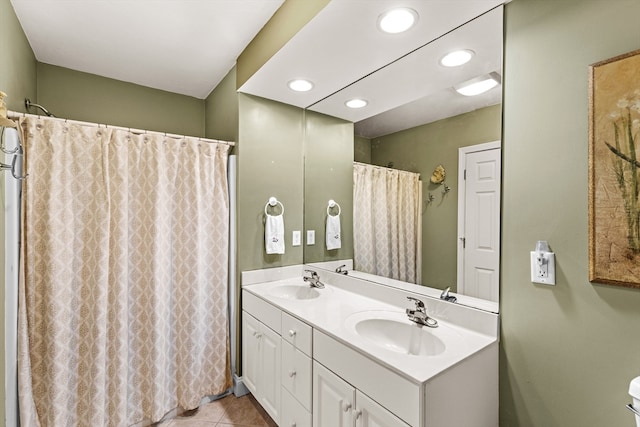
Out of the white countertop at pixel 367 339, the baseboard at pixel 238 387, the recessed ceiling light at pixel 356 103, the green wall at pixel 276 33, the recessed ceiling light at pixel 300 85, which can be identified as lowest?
the baseboard at pixel 238 387

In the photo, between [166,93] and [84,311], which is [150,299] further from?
[166,93]

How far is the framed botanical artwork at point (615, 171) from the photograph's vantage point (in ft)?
2.96

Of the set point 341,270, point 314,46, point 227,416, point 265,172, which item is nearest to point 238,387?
point 227,416

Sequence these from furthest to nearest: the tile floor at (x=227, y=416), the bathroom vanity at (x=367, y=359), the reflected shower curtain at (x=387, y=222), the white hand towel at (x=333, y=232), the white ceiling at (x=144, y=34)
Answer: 1. the white hand towel at (x=333, y=232)
2. the tile floor at (x=227, y=416)
3. the reflected shower curtain at (x=387, y=222)
4. the white ceiling at (x=144, y=34)
5. the bathroom vanity at (x=367, y=359)

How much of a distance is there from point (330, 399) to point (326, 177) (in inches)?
58.0

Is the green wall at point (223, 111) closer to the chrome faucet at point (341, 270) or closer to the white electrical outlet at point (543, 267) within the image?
the chrome faucet at point (341, 270)

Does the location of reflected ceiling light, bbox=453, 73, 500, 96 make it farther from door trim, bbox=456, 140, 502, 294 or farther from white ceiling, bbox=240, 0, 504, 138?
door trim, bbox=456, 140, 502, 294

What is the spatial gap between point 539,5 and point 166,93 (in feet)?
8.75

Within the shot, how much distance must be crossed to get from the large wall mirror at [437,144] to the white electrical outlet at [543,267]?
6.4 inches

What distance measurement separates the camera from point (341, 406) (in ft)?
4.09

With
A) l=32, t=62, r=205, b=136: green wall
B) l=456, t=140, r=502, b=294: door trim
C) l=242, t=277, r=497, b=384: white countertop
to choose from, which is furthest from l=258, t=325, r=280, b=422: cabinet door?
l=32, t=62, r=205, b=136: green wall

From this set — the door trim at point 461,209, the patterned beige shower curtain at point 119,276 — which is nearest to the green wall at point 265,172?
the patterned beige shower curtain at point 119,276

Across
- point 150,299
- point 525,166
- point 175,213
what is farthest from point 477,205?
point 150,299

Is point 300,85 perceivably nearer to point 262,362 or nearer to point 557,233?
point 557,233
